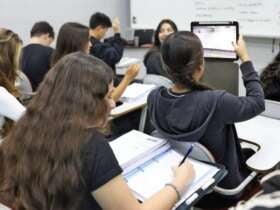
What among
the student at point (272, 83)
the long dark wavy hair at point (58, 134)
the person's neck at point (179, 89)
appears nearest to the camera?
the long dark wavy hair at point (58, 134)

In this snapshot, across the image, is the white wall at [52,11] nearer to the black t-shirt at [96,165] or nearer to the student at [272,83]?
the student at [272,83]

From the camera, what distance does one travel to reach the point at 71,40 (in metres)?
2.45

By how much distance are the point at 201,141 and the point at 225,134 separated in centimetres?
11

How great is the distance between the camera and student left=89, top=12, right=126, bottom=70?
3121mm

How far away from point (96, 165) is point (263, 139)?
0.98 m

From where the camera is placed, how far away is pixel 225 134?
144cm

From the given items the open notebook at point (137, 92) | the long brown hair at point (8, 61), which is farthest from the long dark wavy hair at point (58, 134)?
the open notebook at point (137, 92)

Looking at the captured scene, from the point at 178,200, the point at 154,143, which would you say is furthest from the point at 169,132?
the point at 178,200

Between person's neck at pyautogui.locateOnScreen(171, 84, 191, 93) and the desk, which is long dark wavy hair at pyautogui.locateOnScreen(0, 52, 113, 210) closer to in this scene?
person's neck at pyautogui.locateOnScreen(171, 84, 191, 93)

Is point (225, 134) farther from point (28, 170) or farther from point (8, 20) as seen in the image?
point (8, 20)

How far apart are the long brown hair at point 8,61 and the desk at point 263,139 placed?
115 cm

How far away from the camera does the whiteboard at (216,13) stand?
339 cm

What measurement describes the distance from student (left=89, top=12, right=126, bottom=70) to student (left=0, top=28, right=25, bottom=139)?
1217 mm

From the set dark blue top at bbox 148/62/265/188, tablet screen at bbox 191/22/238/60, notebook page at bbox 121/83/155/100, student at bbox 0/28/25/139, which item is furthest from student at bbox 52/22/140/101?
dark blue top at bbox 148/62/265/188
